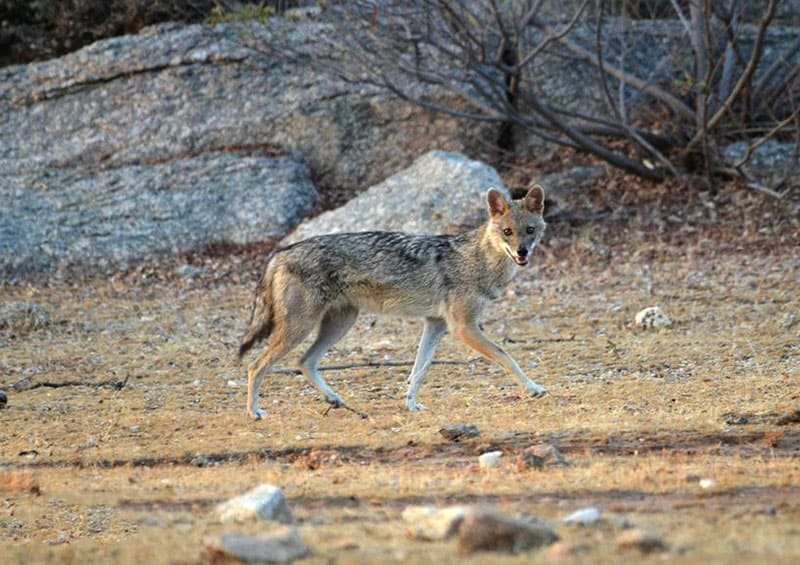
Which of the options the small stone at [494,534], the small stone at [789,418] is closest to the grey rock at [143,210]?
the small stone at [789,418]

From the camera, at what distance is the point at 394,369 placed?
12.2 metres

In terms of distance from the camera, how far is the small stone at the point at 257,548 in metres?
5.26

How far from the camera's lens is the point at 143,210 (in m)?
19.2

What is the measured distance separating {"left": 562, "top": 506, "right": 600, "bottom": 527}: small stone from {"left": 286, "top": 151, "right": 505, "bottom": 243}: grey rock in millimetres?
11185

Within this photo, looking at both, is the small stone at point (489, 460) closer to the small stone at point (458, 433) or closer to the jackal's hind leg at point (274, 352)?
the small stone at point (458, 433)

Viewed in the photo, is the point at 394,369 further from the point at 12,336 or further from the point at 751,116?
the point at 751,116

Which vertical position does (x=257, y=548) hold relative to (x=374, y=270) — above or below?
above

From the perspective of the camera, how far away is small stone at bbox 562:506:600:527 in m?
5.89

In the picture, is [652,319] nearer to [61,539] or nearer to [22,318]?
[22,318]

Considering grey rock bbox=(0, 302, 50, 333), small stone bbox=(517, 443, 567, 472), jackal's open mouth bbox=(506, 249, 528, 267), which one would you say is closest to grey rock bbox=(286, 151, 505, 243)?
grey rock bbox=(0, 302, 50, 333)

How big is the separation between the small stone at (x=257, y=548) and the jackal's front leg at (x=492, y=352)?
187 inches

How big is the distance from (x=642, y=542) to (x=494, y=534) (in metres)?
0.61

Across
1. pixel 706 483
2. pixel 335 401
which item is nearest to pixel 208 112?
pixel 335 401

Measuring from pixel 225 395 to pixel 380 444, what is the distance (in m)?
2.91
